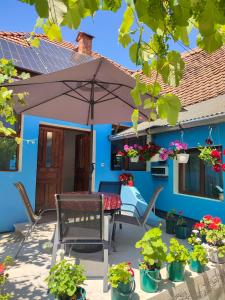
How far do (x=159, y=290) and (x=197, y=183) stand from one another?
403cm

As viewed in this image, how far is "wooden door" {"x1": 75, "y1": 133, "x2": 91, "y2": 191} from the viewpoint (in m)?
8.74

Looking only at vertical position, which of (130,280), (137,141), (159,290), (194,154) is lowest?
(159,290)

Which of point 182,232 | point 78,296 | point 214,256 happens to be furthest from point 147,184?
point 78,296

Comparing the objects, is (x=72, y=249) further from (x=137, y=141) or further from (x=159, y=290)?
(x=137, y=141)

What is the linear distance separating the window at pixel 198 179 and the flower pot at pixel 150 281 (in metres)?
3.34

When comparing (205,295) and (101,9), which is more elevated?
(101,9)

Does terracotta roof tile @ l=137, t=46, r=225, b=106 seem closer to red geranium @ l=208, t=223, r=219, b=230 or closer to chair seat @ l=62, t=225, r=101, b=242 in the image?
red geranium @ l=208, t=223, r=219, b=230

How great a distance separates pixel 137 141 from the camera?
8719 millimetres

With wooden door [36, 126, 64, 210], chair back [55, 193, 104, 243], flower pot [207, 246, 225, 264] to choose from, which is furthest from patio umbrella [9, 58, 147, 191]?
flower pot [207, 246, 225, 264]

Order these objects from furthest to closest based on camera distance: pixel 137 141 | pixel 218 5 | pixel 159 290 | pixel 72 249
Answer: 1. pixel 137 141
2. pixel 72 249
3. pixel 159 290
4. pixel 218 5

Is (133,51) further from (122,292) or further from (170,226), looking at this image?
(170,226)

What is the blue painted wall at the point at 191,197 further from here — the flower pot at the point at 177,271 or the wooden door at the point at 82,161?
the flower pot at the point at 177,271

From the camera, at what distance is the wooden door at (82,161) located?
8742 mm

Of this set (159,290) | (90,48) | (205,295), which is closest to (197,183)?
(205,295)
